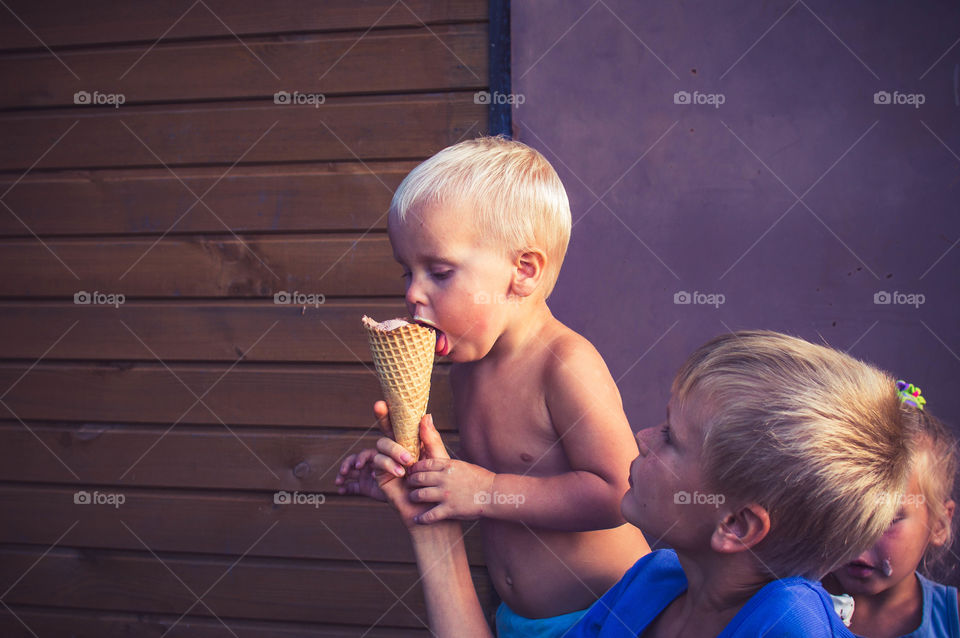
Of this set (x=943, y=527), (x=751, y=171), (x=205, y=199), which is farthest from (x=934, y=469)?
(x=205, y=199)

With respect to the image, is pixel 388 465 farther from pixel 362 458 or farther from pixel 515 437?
pixel 515 437

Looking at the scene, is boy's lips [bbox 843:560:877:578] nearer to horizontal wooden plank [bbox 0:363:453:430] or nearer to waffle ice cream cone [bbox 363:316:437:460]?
waffle ice cream cone [bbox 363:316:437:460]

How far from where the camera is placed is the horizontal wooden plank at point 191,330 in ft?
9.56

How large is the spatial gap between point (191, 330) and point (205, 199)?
60cm

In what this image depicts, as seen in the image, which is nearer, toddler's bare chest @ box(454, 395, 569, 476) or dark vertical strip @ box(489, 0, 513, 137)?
toddler's bare chest @ box(454, 395, 569, 476)

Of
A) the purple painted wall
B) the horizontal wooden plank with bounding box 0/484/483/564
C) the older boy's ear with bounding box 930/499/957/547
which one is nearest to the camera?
the older boy's ear with bounding box 930/499/957/547

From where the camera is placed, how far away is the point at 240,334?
2.99m

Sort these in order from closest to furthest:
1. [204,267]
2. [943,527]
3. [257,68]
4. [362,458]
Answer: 1. [362,458]
2. [943,527]
3. [257,68]
4. [204,267]

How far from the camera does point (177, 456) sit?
A: 3.08 metres

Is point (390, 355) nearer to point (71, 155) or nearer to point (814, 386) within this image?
point (814, 386)

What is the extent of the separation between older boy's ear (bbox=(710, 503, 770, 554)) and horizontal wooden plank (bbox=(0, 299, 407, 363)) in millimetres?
1960

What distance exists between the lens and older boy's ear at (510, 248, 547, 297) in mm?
1574

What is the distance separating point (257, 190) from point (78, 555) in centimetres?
196

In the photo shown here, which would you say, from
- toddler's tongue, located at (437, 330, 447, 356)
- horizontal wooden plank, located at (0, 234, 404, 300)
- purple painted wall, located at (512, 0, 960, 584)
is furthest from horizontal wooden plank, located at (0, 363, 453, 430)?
toddler's tongue, located at (437, 330, 447, 356)
